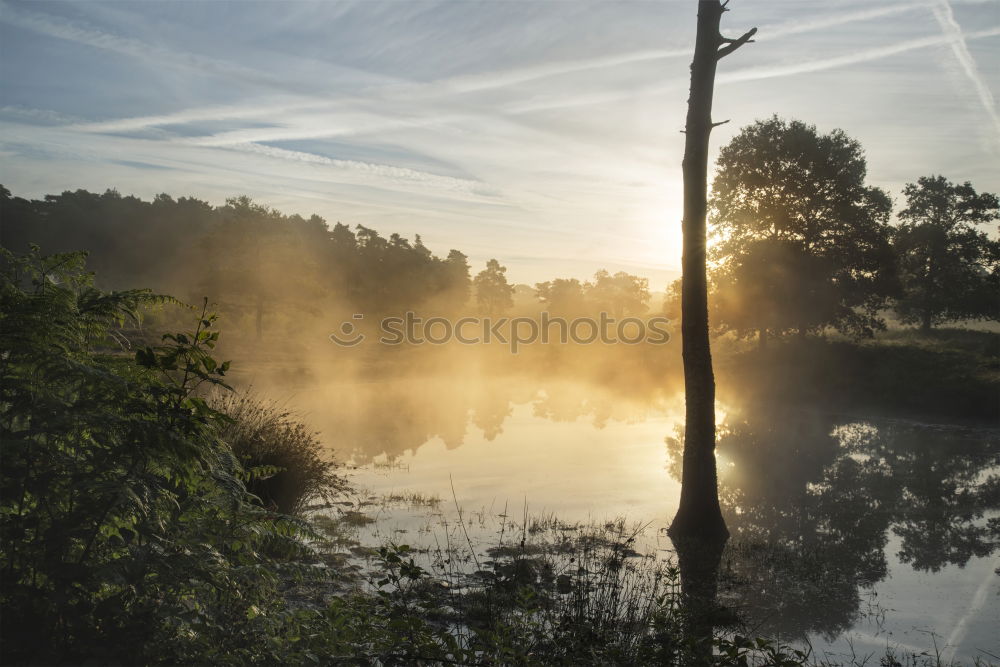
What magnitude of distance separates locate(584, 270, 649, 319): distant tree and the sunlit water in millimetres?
100477

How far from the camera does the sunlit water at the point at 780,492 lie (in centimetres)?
693

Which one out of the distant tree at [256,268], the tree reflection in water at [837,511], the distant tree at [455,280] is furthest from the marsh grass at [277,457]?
the distant tree at [455,280]

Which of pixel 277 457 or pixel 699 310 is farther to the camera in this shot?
pixel 699 310

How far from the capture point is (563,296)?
13675 cm

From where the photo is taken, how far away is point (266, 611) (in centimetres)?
376

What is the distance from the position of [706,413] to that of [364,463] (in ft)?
27.0

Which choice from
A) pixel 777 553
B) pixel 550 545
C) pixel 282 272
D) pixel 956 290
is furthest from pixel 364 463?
pixel 956 290

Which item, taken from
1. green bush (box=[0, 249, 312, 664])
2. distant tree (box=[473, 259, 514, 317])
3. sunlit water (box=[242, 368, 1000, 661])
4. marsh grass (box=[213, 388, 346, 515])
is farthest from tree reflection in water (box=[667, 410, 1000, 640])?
distant tree (box=[473, 259, 514, 317])

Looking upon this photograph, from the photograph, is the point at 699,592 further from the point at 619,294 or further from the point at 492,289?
the point at 619,294

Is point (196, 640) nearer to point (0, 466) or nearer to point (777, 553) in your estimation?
point (0, 466)

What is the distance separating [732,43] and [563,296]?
128 metres

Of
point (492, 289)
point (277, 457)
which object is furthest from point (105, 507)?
point (492, 289)

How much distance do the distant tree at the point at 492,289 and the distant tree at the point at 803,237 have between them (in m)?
86.9

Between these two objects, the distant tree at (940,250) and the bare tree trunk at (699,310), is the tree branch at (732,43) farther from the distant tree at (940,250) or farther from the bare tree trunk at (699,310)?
the distant tree at (940,250)
